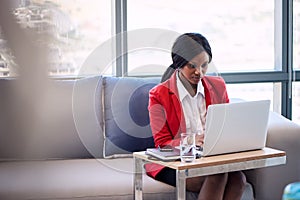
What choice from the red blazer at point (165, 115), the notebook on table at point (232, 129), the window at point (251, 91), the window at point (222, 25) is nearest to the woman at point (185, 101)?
the red blazer at point (165, 115)

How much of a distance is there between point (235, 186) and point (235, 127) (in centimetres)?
40

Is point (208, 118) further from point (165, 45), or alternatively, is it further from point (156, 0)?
point (156, 0)

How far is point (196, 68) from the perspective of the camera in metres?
2.43

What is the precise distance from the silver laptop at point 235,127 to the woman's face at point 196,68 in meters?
0.44

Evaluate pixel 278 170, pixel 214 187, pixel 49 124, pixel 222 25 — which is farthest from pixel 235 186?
pixel 222 25

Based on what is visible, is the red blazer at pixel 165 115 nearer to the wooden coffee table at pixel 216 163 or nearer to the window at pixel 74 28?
the wooden coffee table at pixel 216 163

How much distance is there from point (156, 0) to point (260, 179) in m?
1.50

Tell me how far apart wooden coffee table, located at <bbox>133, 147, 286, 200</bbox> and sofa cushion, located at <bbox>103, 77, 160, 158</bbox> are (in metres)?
0.60

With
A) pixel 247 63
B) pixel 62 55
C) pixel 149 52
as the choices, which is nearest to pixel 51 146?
pixel 62 55

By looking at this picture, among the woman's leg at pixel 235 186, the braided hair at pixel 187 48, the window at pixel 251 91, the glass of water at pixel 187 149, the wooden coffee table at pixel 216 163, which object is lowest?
the woman's leg at pixel 235 186

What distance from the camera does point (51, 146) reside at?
2.78 m

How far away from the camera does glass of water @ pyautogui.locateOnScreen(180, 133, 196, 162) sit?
1.93m

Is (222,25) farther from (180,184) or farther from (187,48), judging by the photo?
(180,184)

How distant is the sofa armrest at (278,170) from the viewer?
97.2 inches
